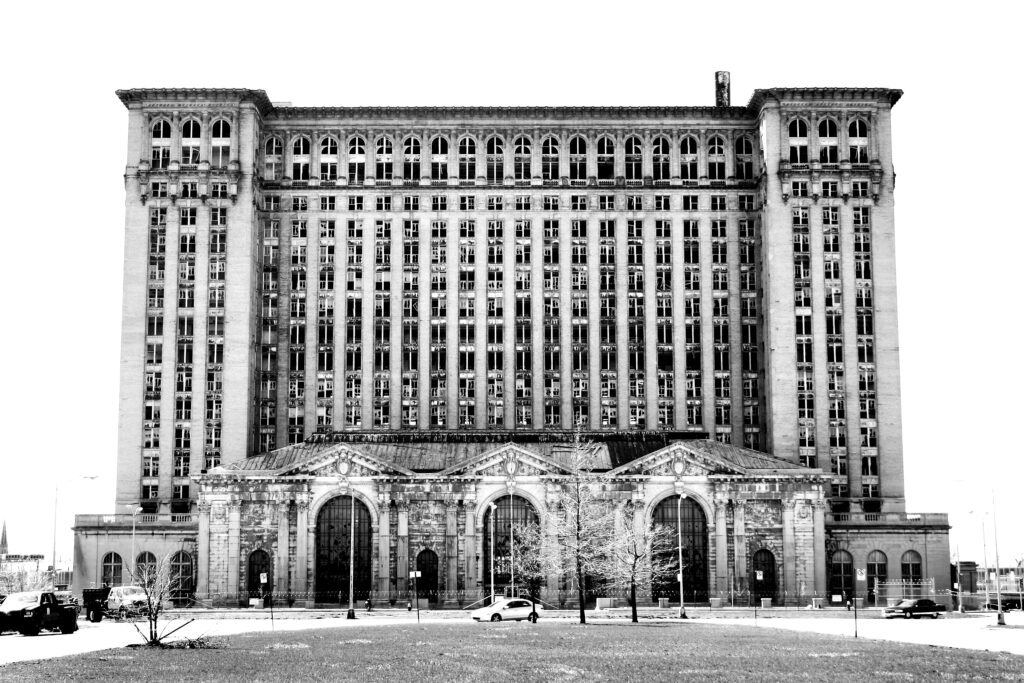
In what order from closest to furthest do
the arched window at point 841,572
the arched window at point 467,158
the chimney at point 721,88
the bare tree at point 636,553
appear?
the bare tree at point 636,553
the arched window at point 841,572
the arched window at point 467,158
the chimney at point 721,88

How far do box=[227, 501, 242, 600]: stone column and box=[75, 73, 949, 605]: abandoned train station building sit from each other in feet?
22.3

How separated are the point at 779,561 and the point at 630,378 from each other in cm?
3139

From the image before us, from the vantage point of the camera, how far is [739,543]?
141 m

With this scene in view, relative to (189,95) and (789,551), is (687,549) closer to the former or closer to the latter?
(789,551)

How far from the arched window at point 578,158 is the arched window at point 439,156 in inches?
598

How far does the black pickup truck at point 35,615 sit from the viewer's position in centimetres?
7894

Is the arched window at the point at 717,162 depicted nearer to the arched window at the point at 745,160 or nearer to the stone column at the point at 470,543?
the arched window at the point at 745,160

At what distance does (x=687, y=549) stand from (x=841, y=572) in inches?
847

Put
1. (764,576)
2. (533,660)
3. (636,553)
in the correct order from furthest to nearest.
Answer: (764,576) → (636,553) → (533,660)

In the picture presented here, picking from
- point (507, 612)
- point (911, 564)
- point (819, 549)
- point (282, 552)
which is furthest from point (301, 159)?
point (911, 564)

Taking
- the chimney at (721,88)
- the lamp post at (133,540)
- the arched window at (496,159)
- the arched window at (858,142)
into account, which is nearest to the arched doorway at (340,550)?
the lamp post at (133,540)

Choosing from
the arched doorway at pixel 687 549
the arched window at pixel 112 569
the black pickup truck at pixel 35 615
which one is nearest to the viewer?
the black pickup truck at pixel 35 615

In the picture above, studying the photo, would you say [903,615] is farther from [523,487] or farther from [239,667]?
[239,667]

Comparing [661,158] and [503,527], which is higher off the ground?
[661,158]
